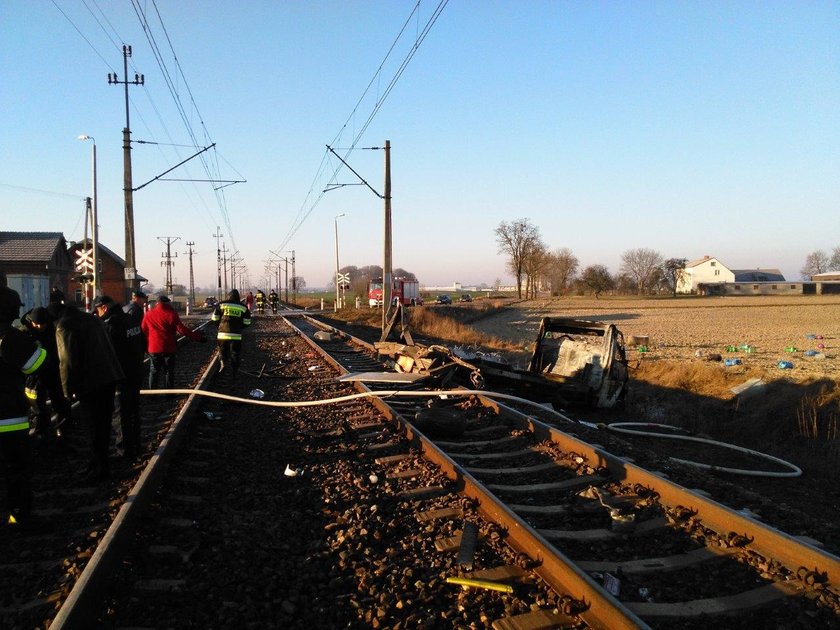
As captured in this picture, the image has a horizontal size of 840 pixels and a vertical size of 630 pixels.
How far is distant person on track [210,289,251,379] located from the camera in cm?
1129

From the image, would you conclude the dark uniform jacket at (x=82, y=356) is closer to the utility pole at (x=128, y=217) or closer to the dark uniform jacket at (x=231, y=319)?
the dark uniform jacket at (x=231, y=319)

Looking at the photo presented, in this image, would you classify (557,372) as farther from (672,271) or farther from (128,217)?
(672,271)

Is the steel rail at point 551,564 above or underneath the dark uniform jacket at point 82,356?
underneath

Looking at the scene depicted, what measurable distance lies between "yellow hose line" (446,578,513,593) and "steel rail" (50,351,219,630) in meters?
1.99

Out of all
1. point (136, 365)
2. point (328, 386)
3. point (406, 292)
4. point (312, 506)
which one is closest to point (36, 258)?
point (406, 292)

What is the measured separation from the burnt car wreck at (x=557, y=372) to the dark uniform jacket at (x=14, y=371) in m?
6.55

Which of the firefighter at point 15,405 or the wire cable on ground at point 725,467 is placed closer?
the firefighter at point 15,405

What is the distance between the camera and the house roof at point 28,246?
145ft

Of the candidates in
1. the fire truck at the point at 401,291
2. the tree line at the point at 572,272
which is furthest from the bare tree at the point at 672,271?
the fire truck at the point at 401,291

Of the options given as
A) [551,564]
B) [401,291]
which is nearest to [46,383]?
[551,564]

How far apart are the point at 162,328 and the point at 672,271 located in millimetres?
107454

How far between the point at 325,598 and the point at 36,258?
50269 mm

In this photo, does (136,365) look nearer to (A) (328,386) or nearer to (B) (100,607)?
(B) (100,607)

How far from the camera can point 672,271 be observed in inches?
4151
